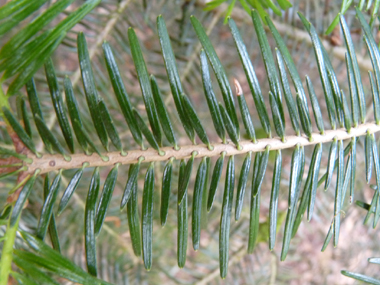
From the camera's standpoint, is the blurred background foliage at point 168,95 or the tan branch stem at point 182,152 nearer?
the tan branch stem at point 182,152

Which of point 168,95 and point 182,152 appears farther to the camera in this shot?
point 168,95

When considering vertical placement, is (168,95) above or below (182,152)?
above

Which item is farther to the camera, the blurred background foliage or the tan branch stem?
the blurred background foliage

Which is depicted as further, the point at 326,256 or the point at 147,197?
the point at 326,256

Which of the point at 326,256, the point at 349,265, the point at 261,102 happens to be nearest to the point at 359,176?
the point at 349,265

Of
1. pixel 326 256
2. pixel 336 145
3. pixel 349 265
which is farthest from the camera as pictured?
pixel 326 256

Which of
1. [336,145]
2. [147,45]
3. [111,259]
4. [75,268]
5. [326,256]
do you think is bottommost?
[326,256]

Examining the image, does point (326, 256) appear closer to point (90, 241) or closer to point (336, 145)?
point (336, 145)

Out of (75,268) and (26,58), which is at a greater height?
(26,58)
